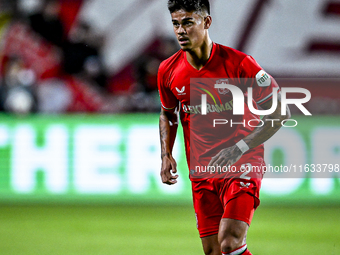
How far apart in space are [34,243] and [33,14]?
19.5 ft

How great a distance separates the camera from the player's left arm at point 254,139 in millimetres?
3281

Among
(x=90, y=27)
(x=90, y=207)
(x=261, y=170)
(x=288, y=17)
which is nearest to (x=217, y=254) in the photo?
(x=261, y=170)

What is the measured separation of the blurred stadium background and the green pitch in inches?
0.6

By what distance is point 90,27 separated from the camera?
10.1m

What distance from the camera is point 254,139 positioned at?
337 cm

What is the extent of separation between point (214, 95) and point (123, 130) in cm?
417

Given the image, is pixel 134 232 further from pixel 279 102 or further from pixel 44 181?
pixel 279 102

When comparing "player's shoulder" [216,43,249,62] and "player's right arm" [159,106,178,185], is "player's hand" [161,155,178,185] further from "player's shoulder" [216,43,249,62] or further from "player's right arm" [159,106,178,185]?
"player's shoulder" [216,43,249,62]

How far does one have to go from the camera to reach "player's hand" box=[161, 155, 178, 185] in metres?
3.61

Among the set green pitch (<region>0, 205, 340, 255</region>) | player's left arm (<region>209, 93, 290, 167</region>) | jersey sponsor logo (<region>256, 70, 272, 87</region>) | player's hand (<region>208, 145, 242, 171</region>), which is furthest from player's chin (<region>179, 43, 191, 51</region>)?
green pitch (<region>0, 205, 340, 255</region>)

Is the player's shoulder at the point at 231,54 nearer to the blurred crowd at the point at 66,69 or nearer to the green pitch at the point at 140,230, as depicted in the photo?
the green pitch at the point at 140,230

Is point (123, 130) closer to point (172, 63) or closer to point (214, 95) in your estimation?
point (172, 63)

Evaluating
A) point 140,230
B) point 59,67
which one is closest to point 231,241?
point 140,230

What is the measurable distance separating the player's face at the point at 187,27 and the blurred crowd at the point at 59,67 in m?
5.03
